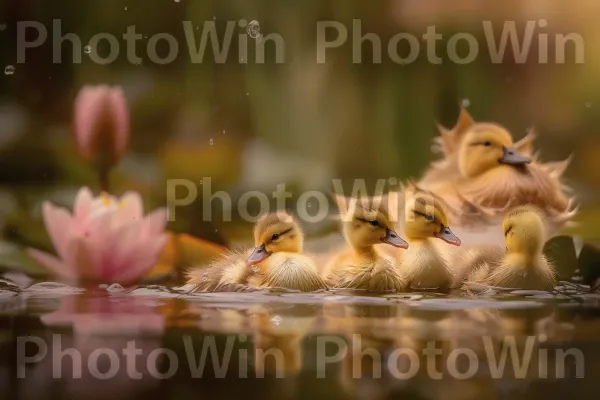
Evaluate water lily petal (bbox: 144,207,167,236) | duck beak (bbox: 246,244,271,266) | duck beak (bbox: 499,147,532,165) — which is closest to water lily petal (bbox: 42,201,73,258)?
water lily petal (bbox: 144,207,167,236)

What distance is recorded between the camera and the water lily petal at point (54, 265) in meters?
1.02

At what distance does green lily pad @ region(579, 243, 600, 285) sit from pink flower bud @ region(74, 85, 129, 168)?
0.71 m

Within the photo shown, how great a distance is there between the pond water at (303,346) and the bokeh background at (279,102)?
18 centimetres

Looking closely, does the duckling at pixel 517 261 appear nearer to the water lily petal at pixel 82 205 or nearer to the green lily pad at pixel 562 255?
the green lily pad at pixel 562 255

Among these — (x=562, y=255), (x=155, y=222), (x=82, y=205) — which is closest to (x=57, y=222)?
(x=82, y=205)

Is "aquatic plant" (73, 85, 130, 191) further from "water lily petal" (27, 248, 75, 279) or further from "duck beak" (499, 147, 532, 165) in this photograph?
"duck beak" (499, 147, 532, 165)

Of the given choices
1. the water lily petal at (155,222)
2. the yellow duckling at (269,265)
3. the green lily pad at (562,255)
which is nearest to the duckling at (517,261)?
the green lily pad at (562,255)

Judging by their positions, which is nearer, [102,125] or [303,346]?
[303,346]

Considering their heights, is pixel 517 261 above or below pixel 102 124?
below

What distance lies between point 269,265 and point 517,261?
1.15 feet

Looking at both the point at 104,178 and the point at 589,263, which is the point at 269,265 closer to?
the point at 104,178

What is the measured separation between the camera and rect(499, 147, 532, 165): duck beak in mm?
999

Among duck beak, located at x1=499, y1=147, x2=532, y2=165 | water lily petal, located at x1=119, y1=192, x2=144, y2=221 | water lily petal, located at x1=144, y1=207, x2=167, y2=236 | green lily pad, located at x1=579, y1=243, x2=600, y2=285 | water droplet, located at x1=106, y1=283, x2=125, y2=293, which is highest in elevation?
duck beak, located at x1=499, y1=147, x2=532, y2=165

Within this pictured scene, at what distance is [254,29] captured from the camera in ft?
3.34
